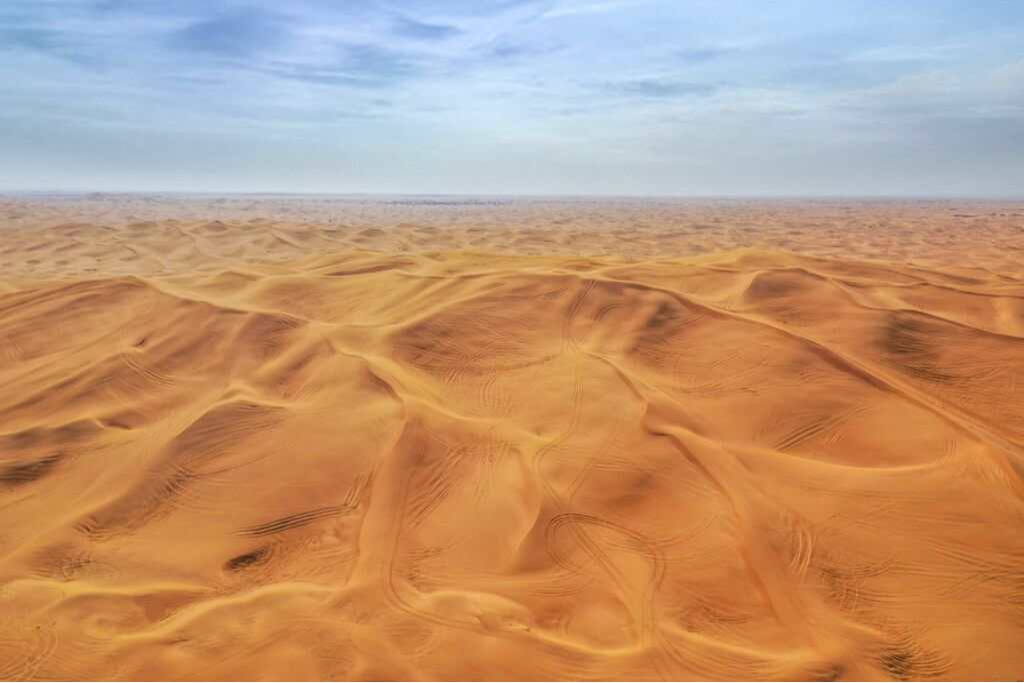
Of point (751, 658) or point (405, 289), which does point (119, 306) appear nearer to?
point (405, 289)

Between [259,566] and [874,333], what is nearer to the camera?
[259,566]

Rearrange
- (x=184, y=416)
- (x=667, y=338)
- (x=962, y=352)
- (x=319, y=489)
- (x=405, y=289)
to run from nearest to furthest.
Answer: (x=319, y=489)
(x=184, y=416)
(x=962, y=352)
(x=667, y=338)
(x=405, y=289)

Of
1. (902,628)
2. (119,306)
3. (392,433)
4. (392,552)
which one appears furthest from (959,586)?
(119,306)

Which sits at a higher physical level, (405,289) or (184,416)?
(405,289)

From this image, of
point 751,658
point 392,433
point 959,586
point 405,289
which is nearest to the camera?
point 751,658

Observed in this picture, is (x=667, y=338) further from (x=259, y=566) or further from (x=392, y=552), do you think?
(x=259, y=566)

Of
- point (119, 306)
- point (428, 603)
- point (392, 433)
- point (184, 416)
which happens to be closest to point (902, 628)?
point (428, 603)

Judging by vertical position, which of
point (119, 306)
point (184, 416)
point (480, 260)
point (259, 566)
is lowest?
point (259, 566)
